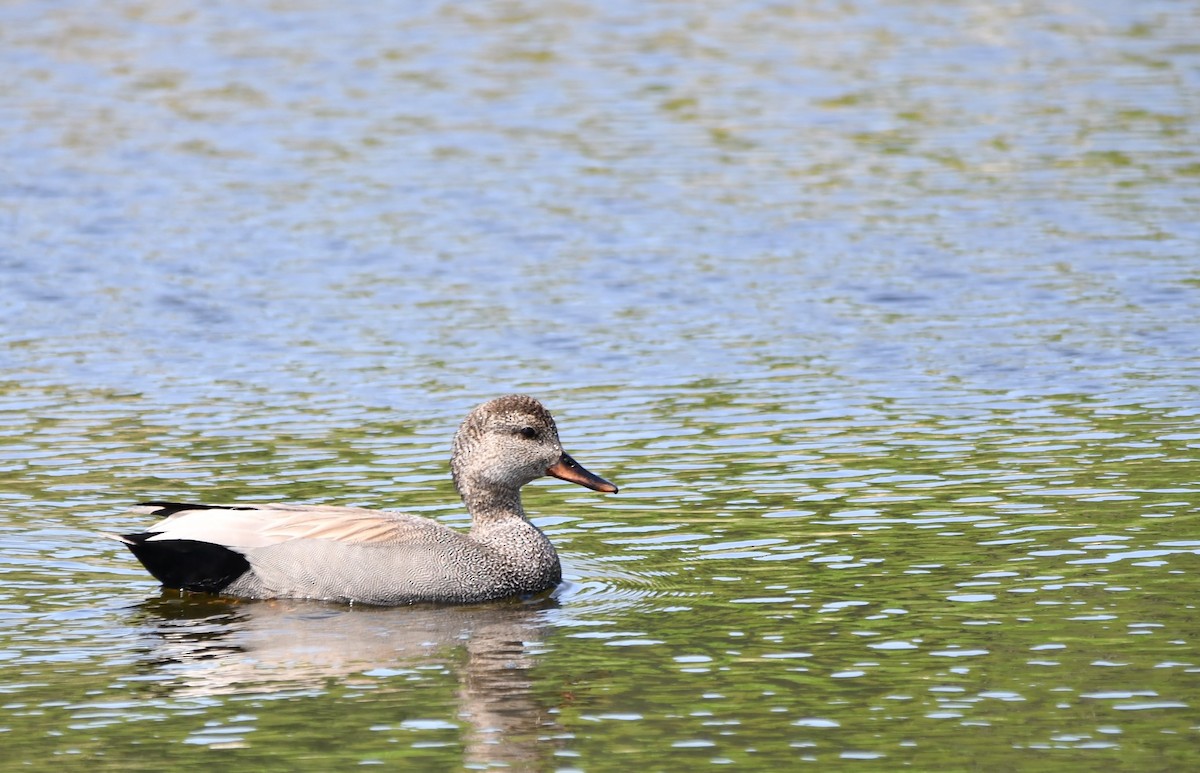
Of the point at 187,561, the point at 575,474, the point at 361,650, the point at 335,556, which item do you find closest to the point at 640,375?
the point at 575,474

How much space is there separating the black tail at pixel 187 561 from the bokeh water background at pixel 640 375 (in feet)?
0.54

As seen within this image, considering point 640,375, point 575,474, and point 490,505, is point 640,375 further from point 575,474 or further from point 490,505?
point 490,505

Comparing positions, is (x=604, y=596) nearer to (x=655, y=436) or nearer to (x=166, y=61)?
(x=655, y=436)

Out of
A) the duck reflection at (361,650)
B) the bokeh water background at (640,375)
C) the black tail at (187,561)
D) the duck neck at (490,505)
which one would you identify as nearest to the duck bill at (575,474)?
the duck neck at (490,505)

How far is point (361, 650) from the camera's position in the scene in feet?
39.1

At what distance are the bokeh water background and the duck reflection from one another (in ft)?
0.13

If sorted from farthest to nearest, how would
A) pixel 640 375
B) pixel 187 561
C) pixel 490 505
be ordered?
1. pixel 640 375
2. pixel 490 505
3. pixel 187 561

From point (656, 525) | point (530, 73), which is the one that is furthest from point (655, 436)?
point (530, 73)

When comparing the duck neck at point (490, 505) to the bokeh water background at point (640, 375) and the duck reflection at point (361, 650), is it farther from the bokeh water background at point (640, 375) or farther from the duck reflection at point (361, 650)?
the duck reflection at point (361, 650)

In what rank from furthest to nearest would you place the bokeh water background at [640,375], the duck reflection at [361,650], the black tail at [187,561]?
the black tail at [187,561], the bokeh water background at [640,375], the duck reflection at [361,650]

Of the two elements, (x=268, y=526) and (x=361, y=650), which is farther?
(x=268, y=526)

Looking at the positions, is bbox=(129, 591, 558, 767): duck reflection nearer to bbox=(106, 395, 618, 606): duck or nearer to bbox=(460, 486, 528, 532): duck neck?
bbox=(106, 395, 618, 606): duck

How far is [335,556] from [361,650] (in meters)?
1.13

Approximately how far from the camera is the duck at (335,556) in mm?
12945
